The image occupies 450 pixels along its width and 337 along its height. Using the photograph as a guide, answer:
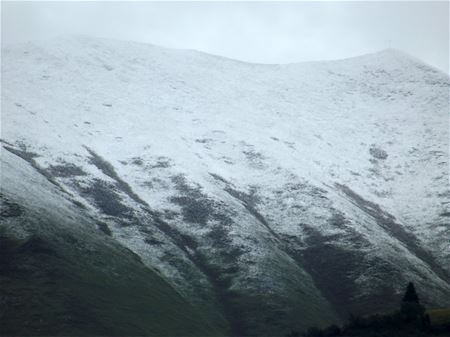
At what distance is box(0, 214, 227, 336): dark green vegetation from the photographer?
88562mm

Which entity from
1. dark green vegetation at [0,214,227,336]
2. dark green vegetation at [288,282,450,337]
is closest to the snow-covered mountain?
dark green vegetation at [0,214,227,336]

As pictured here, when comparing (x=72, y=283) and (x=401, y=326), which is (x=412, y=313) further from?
(x=72, y=283)

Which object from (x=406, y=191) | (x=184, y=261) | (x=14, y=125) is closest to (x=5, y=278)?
(x=184, y=261)

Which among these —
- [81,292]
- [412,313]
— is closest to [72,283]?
[81,292]

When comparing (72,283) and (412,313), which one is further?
(72,283)

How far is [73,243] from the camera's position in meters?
115

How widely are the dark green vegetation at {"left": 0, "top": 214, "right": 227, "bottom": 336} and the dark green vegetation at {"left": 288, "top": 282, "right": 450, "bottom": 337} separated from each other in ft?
105

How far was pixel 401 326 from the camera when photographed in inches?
2638

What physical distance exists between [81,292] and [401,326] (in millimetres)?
49838

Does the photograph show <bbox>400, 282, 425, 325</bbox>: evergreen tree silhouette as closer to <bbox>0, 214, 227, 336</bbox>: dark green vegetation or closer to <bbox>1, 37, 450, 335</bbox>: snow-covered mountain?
<bbox>0, 214, 227, 336</bbox>: dark green vegetation

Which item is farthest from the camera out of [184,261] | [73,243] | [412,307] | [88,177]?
[88,177]

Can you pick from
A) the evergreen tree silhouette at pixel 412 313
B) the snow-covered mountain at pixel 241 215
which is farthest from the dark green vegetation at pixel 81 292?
the evergreen tree silhouette at pixel 412 313

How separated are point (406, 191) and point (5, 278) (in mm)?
121607

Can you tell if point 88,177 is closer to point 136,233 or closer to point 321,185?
point 136,233
